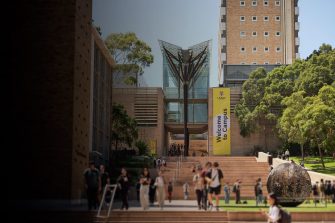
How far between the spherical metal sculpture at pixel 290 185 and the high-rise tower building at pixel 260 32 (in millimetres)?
66629

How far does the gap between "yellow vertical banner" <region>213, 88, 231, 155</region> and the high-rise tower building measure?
30594mm

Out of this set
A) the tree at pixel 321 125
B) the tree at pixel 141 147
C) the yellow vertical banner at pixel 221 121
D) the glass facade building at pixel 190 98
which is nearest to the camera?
the tree at pixel 321 125

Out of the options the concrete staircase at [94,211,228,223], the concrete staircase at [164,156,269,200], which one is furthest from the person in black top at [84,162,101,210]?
the concrete staircase at [164,156,269,200]

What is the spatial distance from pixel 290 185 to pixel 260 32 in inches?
2717

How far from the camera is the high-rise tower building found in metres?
89.7

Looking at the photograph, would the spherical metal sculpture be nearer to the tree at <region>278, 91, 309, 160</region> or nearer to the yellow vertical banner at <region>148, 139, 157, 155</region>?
the tree at <region>278, 91, 309, 160</region>

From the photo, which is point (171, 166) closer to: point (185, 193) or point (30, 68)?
point (185, 193)

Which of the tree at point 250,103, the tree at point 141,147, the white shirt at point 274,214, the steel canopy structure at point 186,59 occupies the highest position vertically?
the steel canopy structure at point 186,59

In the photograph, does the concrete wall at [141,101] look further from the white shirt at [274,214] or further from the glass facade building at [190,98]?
the white shirt at [274,214]

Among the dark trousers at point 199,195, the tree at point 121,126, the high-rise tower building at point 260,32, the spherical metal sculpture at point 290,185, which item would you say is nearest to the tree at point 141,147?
the tree at point 121,126

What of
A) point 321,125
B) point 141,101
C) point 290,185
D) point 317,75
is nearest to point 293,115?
point 317,75

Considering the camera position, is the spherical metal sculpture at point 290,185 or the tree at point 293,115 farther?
the tree at point 293,115

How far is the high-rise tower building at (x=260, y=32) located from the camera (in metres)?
89.7

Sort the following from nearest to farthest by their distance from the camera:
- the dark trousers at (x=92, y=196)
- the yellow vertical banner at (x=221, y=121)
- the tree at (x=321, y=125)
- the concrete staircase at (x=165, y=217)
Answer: the concrete staircase at (x=165, y=217) → the dark trousers at (x=92, y=196) → the tree at (x=321, y=125) → the yellow vertical banner at (x=221, y=121)
